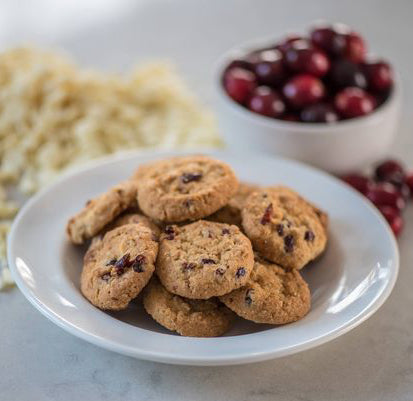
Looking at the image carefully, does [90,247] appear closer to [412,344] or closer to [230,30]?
[412,344]

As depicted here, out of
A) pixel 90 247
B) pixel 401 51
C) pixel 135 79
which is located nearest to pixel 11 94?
pixel 135 79

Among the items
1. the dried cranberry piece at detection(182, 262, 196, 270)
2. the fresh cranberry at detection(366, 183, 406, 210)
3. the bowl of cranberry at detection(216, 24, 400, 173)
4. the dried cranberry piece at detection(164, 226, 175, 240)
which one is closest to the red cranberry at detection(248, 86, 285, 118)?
the bowl of cranberry at detection(216, 24, 400, 173)

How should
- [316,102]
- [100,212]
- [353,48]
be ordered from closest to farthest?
[100,212], [316,102], [353,48]

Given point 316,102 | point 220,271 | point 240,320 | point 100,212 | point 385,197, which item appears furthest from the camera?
point 316,102

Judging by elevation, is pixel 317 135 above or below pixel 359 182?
above

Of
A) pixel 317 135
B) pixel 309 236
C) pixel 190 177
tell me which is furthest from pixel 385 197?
pixel 190 177

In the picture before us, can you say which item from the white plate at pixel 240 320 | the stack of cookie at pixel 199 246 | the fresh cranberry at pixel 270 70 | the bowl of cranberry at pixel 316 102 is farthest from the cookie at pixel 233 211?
the fresh cranberry at pixel 270 70

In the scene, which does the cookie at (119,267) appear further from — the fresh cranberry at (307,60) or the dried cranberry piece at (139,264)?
the fresh cranberry at (307,60)

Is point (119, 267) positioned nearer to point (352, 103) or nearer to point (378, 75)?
point (352, 103)
